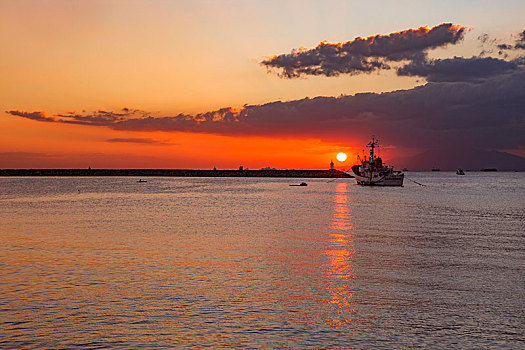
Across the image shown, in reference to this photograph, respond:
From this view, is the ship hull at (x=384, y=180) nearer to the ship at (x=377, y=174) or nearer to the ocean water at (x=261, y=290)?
the ship at (x=377, y=174)

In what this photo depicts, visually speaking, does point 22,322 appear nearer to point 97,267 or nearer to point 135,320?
point 135,320

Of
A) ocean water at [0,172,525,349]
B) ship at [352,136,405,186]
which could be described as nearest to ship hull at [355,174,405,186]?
ship at [352,136,405,186]

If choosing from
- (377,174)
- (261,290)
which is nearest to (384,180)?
(377,174)

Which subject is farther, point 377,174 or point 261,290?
point 377,174

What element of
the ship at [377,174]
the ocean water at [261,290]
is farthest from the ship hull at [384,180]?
the ocean water at [261,290]

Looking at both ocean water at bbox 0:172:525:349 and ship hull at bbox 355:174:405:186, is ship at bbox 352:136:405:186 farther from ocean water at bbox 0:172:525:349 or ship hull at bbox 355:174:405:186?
ocean water at bbox 0:172:525:349

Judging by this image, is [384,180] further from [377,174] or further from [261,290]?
[261,290]

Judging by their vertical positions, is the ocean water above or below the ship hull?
below

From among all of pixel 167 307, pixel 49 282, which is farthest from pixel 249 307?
pixel 49 282

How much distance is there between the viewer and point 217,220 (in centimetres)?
4916

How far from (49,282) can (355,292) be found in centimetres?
1269

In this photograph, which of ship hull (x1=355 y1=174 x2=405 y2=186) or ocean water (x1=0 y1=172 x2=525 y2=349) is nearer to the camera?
ocean water (x1=0 y1=172 x2=525 y2=349)

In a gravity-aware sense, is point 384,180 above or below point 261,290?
above

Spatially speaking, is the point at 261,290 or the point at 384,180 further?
the point at 384,180
